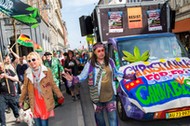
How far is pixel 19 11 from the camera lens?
7406 millimetres

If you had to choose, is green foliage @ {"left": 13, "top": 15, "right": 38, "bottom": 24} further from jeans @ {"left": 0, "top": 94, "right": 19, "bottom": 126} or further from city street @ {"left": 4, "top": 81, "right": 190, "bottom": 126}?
city street @ {"left": 4, "top": 81, "right": 190, "bottom": 126}

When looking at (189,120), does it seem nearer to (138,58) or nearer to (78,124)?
(138,58)

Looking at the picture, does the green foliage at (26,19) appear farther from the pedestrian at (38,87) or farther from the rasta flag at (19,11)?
the pedestrian at (38,87)

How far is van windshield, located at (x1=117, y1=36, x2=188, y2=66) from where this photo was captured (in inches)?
248

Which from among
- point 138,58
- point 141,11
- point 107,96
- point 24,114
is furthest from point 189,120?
point 141,11

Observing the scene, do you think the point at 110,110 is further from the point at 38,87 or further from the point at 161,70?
the point at 161,70

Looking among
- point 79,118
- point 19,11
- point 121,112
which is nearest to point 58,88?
point 121,112

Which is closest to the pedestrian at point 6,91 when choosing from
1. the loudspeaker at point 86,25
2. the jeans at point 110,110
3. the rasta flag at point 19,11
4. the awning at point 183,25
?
the rasta flag at point 19,11

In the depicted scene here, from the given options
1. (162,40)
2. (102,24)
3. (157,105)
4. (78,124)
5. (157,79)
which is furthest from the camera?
(102,24)

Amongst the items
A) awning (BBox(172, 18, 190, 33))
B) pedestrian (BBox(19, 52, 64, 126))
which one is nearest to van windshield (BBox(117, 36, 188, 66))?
pedestrian (BBox(19, 52, 64, 126))

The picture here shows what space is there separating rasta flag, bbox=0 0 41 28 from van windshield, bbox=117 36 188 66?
2885 millimetres

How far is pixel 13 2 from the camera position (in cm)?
730

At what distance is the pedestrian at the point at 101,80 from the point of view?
4371 millimetres

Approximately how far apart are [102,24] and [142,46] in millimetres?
2269
